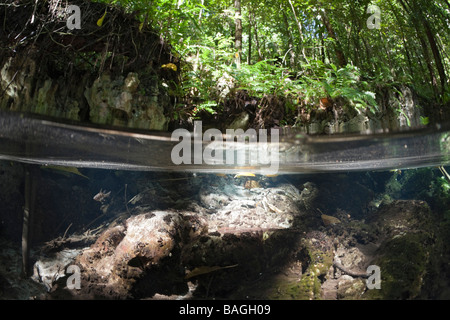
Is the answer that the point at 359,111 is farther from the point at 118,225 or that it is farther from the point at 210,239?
the point at 118,225

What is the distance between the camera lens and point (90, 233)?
4.19m

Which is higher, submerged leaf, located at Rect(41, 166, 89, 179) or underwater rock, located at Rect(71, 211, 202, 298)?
submerged leaf, located at Rect(41, 166, 89, 179)

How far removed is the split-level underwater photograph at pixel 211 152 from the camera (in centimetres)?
266

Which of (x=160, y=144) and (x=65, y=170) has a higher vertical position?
(x=160, y=144)

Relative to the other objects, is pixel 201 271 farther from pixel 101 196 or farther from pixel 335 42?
pixel 335 42

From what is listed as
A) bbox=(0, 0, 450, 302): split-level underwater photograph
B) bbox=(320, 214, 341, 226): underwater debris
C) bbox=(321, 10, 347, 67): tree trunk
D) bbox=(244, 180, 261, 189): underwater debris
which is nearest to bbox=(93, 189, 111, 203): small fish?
bbox=(0, 0, 450, 302): split-level underwater photograph

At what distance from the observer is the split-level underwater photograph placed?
2.66 m

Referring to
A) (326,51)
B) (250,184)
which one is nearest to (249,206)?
(250,184)

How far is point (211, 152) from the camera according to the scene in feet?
8.73

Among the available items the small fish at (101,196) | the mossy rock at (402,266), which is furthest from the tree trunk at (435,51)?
the small fish at (101,196)

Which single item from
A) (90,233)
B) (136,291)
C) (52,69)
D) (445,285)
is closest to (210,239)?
(136,291)

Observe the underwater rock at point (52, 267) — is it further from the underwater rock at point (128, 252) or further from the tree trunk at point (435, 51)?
the tree trunk at point (435, 51)

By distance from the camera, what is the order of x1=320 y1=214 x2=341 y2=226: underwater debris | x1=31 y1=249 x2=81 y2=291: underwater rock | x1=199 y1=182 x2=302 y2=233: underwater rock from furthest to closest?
x1=320 y1=214 x2=341 y2=226: underwater debris < x1=199 y1=182 x2=302 y2=233: underwater rock < x1=31 y1=249 x2=81 y2=291: underwater rock

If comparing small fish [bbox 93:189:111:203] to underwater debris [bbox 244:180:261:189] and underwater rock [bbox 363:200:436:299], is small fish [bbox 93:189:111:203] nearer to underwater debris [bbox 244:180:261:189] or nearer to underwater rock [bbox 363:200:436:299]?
underwater debris [bbox 244:180:261:189]
